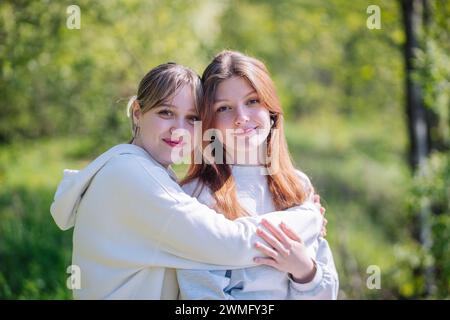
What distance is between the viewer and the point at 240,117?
2.46 m

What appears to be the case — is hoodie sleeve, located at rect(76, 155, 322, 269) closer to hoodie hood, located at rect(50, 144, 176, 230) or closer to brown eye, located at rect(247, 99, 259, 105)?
hoodie hood, located at rect(50, 144, 176, 230)

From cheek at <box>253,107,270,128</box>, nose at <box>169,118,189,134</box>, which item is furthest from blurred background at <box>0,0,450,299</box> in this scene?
nose at <box>169,118,189,134</box>

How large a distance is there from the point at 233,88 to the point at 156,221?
638 millimetres

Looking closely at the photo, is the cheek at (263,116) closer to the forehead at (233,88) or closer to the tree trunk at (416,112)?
the forehead at (233,88)

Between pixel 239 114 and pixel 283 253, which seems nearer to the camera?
pixel 283 253

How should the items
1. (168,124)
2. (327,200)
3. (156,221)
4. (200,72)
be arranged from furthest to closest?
(327,200) → (200,72) → (168,124) → (156,221)

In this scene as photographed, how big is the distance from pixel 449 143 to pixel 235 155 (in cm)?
369

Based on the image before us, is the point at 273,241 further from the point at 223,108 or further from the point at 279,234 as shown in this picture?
the point at 223,108

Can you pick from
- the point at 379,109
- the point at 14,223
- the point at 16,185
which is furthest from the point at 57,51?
the point at 379,109

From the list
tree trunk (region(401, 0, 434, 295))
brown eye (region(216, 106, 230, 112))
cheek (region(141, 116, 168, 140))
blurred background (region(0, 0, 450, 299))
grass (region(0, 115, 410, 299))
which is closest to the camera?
cheek (region(141, 116, 168, 140))

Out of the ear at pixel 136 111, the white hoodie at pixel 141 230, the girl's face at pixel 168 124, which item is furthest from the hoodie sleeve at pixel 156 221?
the ear at pixel 136 111

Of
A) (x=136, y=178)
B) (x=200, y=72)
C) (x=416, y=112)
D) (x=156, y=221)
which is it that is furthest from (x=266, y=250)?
(x=416, y=112)

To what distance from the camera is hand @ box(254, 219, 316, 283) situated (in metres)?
2.25

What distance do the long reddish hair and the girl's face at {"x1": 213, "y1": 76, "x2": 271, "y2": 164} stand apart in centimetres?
2
